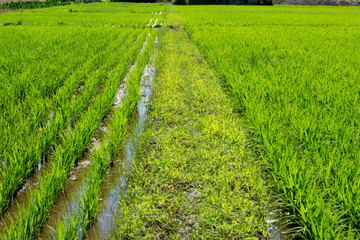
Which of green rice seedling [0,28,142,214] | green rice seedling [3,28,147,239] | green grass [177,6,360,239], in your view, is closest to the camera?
green rice seedling [3,28,147,239]

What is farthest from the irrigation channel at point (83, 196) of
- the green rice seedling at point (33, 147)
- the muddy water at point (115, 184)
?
the green rice seedling at point (33, 147)

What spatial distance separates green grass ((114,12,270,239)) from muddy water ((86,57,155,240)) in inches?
3.7

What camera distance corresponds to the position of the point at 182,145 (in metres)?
3.34

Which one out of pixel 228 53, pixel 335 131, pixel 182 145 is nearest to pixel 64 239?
pixel 182 145

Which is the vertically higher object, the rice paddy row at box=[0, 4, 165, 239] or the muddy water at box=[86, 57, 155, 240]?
the rice paddy row at box=[0, 4, 165, 239]

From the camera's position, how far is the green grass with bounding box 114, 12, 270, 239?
2.14m

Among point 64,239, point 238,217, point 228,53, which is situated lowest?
point 238,217

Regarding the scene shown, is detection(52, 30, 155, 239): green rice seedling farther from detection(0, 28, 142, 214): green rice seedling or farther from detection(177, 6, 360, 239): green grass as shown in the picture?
detection(177, 6, 360, 239): green grass

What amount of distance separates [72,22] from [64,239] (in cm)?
1615

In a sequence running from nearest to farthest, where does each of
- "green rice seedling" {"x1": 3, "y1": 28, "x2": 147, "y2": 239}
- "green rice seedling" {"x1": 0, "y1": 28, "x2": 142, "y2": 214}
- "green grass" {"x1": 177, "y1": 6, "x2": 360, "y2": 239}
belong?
1. "green rice seedling" {"x1": 3, "y1": 28, "x2": 147, "y2": 239}
2. "green grass" {"x1": 177, "y1": 6, "x2": 360, "y2": 239}
3. "green rice seedling" {"x1": 0, "y1": 28, "x2": 142, "y2": 214}

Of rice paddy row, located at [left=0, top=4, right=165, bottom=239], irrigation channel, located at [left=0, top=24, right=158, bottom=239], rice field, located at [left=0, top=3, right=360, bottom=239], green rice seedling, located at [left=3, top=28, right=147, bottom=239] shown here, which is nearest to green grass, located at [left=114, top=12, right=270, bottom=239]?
rice field, located at [left=0, top=3, right=360, bottom=239]

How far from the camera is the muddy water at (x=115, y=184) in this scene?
216 centimetres

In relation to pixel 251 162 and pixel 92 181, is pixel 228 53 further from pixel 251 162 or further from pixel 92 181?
pixel 92 181

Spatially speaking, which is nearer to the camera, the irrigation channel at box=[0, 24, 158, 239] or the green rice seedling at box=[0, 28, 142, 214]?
the irrigation channel at box=[0, 24, 158, 239]
